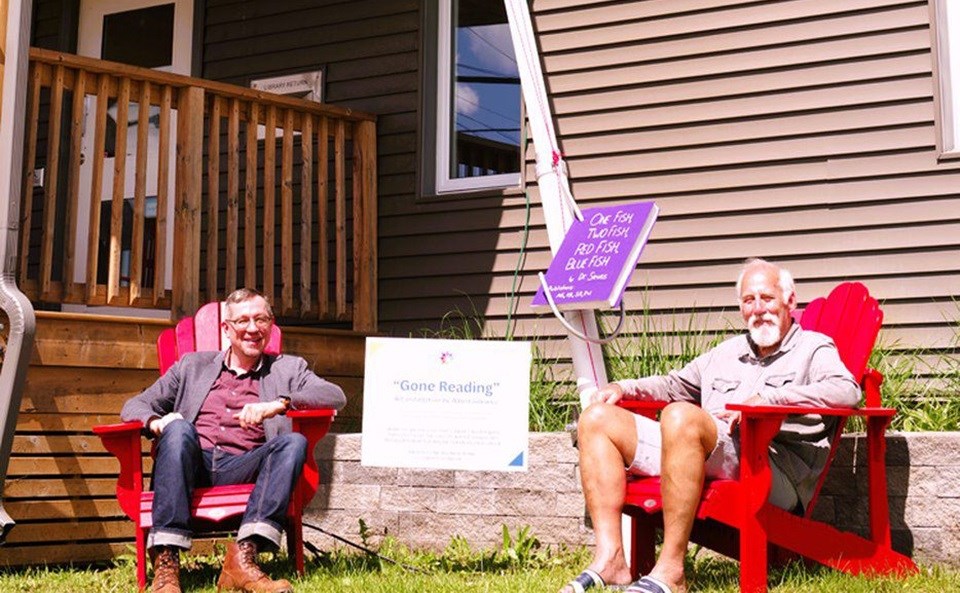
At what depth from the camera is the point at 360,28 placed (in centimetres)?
661

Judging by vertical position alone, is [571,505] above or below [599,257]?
below

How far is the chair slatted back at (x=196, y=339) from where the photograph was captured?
458 cm

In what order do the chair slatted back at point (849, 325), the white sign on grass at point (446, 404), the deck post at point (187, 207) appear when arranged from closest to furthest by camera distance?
the chair slatted back at point (849, 325), the white sign on grass at point (446, 404), the deck post at point (187, 207)

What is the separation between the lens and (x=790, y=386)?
11.7 ft

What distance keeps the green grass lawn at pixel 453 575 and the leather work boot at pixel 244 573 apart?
112 mm

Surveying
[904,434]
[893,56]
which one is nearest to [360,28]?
[893,56]

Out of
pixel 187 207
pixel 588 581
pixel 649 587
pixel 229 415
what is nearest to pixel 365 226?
pixel 187 207

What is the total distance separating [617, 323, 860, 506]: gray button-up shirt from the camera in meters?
3.50

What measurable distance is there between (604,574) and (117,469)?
231cm

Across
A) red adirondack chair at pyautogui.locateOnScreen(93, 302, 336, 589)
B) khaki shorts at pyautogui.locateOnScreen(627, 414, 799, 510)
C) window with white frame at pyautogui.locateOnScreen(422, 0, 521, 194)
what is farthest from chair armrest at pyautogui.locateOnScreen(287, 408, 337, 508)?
window with white frame at pyautogui.locateOnScreen(422, 0, 521, 194)

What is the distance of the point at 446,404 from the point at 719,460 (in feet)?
3.00

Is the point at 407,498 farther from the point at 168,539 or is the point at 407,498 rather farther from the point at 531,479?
the point at 168,539

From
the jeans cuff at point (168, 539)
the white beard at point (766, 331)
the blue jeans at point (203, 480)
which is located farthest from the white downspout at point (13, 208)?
the white beard at point (766, 331)

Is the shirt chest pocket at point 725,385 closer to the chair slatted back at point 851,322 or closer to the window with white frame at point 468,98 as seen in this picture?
the chair slatted back at point 851,322
